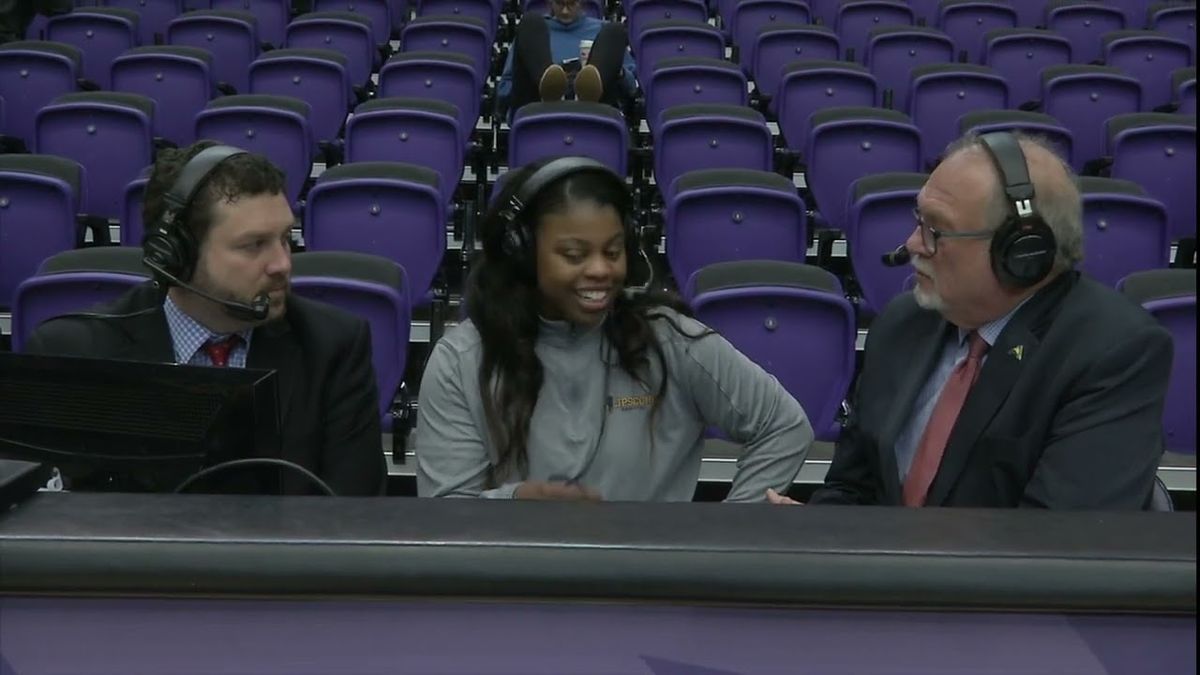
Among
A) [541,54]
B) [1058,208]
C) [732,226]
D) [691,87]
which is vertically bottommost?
[732,226]

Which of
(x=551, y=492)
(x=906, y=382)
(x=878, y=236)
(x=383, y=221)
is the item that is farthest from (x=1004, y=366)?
(x=383, y=221)

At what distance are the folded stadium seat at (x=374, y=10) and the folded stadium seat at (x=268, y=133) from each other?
285cm

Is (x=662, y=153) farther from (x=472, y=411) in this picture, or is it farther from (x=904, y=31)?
(x=472, y=411)

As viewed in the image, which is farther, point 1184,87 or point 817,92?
point 1184,87

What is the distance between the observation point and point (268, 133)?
534 centimetres

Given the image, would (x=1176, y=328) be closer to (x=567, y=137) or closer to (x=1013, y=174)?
(x=1013, y=174)

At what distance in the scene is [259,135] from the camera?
5336 millimetres

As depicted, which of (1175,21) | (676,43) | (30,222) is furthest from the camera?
(1175,21)

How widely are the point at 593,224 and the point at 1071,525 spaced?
1151 millimetres

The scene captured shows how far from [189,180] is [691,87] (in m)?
4.45

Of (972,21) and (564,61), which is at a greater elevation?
(972,21)

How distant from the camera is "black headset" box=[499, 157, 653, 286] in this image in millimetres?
2127

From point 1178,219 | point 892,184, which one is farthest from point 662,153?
point 1178,219

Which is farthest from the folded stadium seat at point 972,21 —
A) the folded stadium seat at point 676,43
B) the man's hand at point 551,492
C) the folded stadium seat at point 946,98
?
the man's hand at point 551,492
